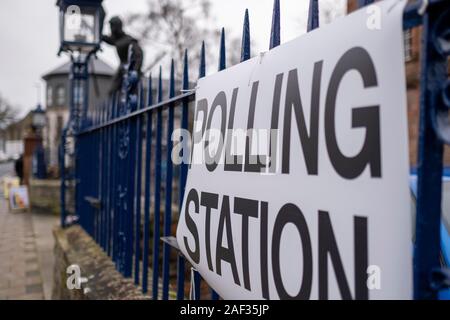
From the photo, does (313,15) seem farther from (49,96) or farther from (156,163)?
(49,96)

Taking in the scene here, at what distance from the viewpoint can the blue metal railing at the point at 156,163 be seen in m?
0.87

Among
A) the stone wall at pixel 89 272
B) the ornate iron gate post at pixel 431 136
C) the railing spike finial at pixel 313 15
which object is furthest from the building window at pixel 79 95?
the ornate iron gate post at pixel 431 136

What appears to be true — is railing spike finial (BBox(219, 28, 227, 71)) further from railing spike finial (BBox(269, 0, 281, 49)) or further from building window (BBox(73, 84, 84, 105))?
building window (BBox(73, 84, 84, 105))

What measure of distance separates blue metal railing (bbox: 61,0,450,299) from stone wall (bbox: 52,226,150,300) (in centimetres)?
9

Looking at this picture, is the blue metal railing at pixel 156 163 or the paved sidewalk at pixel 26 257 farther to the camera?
the paved sidewalk at pixel 26 257

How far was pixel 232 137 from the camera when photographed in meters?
1.43

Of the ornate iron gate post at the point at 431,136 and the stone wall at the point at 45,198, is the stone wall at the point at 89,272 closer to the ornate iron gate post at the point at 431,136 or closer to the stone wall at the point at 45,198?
the ornate iron gate post at the point at 431,136

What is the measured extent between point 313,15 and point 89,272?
9.04ft

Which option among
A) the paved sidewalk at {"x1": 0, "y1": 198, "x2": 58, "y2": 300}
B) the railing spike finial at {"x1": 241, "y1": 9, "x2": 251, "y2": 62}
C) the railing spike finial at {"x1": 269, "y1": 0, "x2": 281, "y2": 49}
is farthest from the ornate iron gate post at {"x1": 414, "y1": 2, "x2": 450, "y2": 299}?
the paved sidewalk at {"x1": 0, "y1": 198, "x2": 58, "y2": 300}

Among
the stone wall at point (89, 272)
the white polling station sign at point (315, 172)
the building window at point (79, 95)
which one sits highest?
the building window at point (79, 95)

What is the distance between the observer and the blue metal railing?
2.85ft

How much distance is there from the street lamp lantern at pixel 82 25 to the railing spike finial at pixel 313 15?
4467 millimetres

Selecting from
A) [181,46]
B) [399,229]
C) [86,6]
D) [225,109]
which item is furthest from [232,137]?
[181,46]
